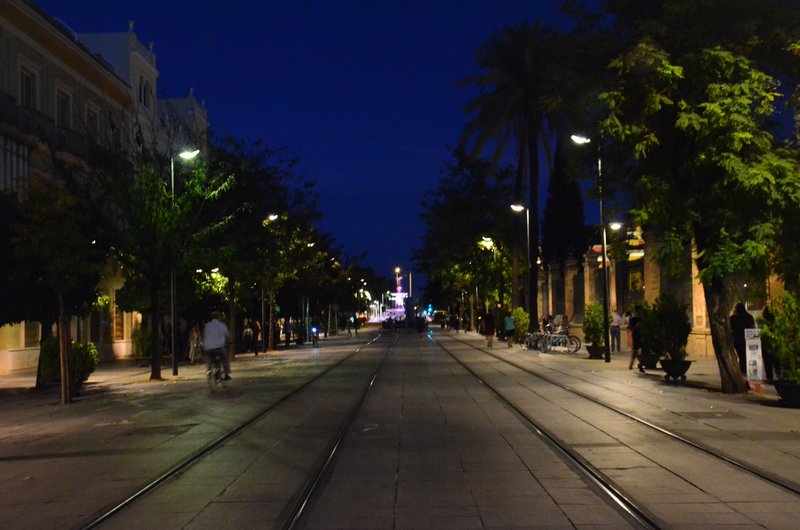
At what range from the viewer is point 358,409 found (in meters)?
18.1

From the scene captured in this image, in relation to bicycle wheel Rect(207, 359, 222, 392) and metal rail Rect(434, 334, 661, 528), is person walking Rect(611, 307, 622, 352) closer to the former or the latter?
bicycle wheel Rect(207, 359, 222, 392)

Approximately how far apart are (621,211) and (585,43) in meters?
3.75

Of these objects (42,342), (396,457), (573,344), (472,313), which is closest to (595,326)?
(573,344)

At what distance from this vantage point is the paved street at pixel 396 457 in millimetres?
8688

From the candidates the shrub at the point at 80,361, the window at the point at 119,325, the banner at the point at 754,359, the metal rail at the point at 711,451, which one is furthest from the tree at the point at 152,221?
the window at the point at 119,325

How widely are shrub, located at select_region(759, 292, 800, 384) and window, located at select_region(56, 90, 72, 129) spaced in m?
26.8

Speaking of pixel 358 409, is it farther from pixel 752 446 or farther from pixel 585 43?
pixel 585 43

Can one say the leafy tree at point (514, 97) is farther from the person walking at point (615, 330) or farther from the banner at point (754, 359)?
the banner at point (754, 359)

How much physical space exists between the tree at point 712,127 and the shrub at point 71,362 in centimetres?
1347

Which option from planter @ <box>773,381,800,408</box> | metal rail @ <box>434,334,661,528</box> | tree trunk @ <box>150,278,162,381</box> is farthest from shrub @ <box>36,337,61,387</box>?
planter @ <box>773,381,800,408</box>

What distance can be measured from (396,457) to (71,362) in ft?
43.3

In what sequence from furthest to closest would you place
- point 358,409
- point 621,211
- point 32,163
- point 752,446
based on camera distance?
point 32,163 < point 621,211 < point 358,409 < point 752,446

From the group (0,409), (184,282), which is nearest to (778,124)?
(0,409)

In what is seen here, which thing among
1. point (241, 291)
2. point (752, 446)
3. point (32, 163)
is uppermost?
point (32, 163)
